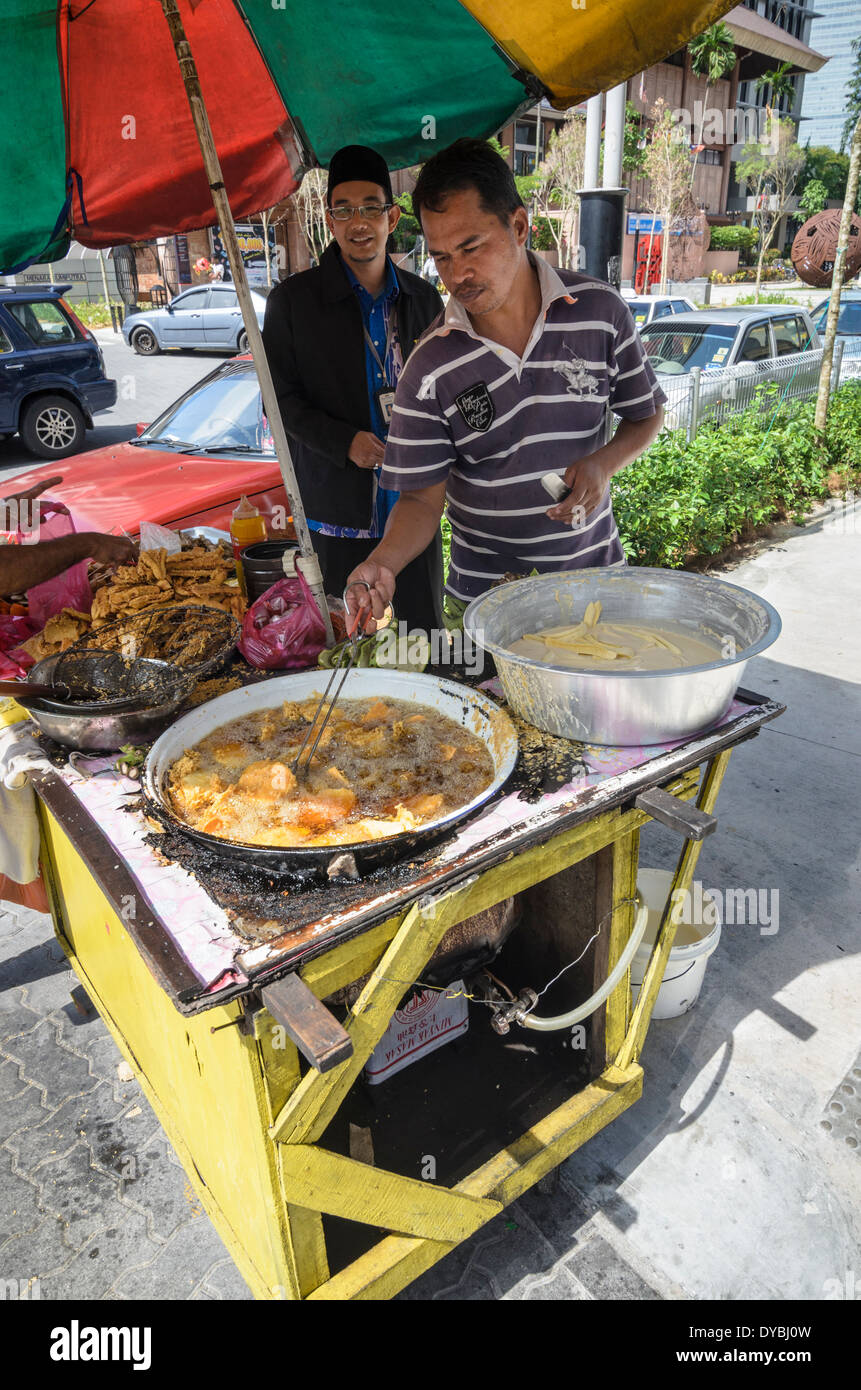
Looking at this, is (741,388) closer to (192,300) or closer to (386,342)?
(386,342)

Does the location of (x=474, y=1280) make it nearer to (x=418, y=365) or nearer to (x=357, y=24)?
(x=418, y=365)

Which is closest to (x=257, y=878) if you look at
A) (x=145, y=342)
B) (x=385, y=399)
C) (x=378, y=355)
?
(x=385, y=399)

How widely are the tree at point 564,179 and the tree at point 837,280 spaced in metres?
18.7

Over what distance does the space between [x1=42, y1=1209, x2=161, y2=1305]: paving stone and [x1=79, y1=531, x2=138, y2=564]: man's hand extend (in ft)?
6.45

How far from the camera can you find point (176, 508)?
4.34m

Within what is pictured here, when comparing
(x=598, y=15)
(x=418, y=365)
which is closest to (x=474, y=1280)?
(x=418, y=365)

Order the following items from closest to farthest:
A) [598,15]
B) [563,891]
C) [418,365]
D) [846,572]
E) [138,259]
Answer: [598,15]
[563,891]
[418,365]
[846,572]
[138,259]

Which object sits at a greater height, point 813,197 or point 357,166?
point 813,197

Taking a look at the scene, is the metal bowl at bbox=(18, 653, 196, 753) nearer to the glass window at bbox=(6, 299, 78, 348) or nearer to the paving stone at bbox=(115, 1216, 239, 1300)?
the paving stone at bbox=(115, 1216, 239, 1300)

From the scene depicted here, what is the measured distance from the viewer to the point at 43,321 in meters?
10.9

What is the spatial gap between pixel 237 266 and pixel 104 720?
4.59 feet

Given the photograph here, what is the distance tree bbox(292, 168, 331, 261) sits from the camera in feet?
54.8

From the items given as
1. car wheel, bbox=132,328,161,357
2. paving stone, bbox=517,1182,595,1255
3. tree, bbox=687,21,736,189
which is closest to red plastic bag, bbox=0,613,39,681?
paving stone, bbox=517,1182,595,1255
